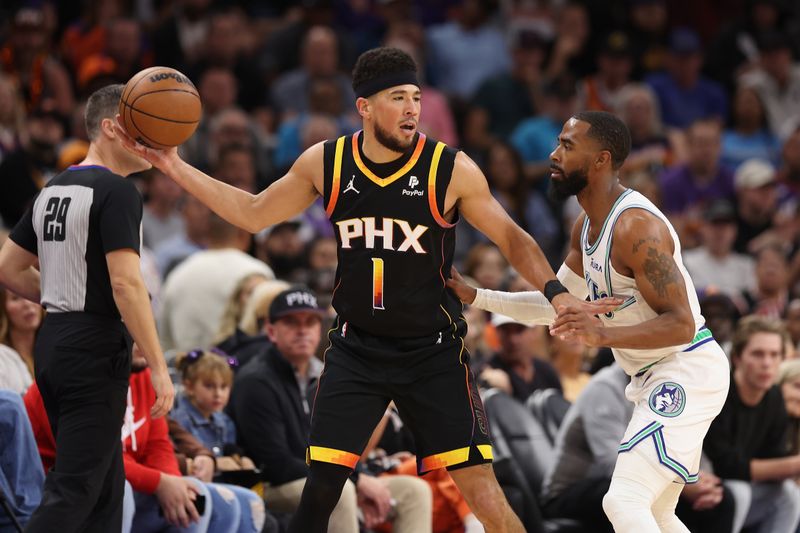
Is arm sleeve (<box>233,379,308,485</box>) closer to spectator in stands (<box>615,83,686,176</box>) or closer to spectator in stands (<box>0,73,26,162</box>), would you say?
spectator in stands (<box>0,73,26,162</box>)

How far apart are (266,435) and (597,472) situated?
7.45 feet

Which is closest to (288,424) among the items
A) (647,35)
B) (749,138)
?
(749,138)

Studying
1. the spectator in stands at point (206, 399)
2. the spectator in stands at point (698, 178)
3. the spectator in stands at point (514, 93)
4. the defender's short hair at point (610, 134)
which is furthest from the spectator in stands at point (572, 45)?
the defender's short hair at point (610, 134)

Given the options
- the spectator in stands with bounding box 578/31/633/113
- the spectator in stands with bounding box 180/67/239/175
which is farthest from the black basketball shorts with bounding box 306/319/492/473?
the spectator in stands with bounding box 578/31/633/113

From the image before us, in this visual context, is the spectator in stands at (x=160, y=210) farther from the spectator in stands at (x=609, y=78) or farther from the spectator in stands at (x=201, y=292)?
the spectator in stands at (x=609, y=78)

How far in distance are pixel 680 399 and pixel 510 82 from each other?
9.37 m

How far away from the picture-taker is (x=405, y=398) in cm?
598

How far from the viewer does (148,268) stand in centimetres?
909

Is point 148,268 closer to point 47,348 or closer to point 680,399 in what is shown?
point 47,348

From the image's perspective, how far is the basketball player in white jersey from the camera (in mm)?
5754

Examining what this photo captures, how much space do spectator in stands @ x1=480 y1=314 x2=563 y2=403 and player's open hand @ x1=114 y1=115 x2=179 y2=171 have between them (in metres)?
3.86

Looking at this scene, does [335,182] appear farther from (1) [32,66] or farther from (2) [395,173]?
(1) [32,66]

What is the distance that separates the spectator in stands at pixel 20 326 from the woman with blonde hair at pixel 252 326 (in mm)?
1634

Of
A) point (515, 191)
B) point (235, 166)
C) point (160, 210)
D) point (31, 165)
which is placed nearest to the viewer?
point (31, 165)
